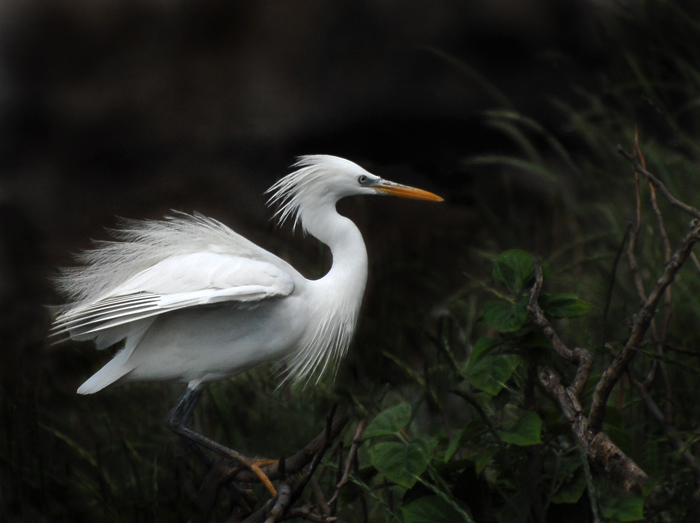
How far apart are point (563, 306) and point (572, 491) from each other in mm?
237

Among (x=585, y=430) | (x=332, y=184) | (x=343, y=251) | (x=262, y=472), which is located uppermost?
(x=332, y=184)

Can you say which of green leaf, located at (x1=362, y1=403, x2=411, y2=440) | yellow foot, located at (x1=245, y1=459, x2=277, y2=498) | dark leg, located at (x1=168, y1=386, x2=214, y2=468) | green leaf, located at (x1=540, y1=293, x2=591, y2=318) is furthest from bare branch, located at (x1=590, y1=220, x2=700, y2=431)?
dark leg, located at (x1=168, y1=386, x2=214, y2=468)

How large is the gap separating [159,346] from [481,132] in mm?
1682

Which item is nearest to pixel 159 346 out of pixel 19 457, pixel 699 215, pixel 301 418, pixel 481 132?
pixel 19 457

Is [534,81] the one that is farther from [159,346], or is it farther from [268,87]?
[159,346]

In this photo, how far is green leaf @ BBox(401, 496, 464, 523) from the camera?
1.03 m

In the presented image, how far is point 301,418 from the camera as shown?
174cm

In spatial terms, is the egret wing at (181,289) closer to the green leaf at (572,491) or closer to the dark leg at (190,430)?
the dark leg at (190,430)

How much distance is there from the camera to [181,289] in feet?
3.96

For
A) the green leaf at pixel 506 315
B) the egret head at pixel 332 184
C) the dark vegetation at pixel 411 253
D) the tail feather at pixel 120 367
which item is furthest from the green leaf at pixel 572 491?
the tail feather at pixel 120 367

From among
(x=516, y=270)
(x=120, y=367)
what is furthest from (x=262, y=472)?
(x=516, y=270)

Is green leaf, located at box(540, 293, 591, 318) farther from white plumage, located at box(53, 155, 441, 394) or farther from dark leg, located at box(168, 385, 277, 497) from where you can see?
dark leg, located at box(168, 385, 277, 497)

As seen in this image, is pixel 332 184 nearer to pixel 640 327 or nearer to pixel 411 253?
pixel 640 327

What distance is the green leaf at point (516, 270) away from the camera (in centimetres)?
100
